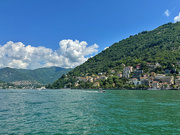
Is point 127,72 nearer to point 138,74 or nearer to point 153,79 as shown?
point 138,74

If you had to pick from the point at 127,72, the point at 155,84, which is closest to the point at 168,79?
the point at 155,84

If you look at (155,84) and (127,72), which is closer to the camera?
(155,84)

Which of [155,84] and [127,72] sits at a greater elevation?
[127,72]

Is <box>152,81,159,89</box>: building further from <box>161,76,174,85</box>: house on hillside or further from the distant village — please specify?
<box>161,76,174,85</box>: house on hillside

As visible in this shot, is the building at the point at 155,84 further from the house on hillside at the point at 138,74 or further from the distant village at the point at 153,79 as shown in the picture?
the house on hillside at the point at 138,74

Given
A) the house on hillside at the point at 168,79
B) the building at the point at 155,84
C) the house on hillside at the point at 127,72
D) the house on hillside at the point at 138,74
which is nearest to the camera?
the building at the point at 155,84

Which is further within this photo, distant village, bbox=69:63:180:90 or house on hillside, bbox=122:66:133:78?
house on hillside, bbox=122:66:133:78

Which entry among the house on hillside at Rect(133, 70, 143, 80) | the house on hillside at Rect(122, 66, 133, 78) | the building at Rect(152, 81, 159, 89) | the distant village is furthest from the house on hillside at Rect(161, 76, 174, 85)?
the house on hillside at Rect(122, 66, 133, 78)

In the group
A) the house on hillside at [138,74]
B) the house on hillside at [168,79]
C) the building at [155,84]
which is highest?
the house on hillside at [138,74]

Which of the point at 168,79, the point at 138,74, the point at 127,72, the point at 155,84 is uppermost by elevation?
the point at 127,72

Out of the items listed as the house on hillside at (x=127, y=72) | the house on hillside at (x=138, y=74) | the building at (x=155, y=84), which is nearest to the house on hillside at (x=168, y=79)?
the building at (x=155, y=84)

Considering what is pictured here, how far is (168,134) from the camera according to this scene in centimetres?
1484

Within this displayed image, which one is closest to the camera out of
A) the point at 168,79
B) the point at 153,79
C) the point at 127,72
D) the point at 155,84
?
the point at 155,84

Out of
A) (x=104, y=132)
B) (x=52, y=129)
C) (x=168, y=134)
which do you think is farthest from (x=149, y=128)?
(x=52, y=129)
